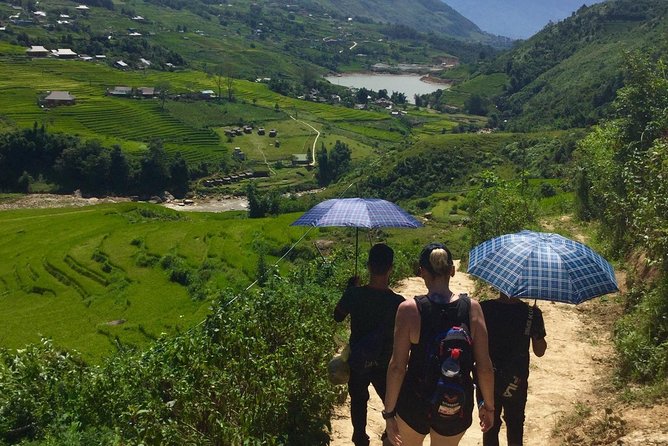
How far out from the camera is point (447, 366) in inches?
130

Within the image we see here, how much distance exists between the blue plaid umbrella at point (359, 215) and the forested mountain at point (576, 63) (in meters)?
58.0

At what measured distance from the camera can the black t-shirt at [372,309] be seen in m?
4.19

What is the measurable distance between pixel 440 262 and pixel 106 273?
26.0 metres

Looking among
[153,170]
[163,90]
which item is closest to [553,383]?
[153,170]

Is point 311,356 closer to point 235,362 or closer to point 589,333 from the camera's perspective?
point 235,362

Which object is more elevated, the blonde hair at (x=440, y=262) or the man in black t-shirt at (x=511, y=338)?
the blonde hair at (x=440, y=262)

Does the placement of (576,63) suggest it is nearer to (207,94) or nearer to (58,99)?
(207,94)

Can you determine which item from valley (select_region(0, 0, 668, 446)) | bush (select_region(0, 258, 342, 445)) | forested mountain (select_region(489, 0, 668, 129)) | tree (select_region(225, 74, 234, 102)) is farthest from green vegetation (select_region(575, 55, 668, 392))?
tree (select_region(225, 74, 234, 102))

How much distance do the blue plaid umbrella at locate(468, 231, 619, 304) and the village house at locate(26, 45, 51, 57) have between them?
89780 millimetres

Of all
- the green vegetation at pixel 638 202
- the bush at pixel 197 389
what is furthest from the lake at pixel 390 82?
the bush at pixel 197 389

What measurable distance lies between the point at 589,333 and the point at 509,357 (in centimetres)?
484

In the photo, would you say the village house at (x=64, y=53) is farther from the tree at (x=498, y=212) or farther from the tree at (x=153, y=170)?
the tree at (x=498, y=212)

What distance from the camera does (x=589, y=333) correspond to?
27.1ft

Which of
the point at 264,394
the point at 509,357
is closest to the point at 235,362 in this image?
the point at 264,394
